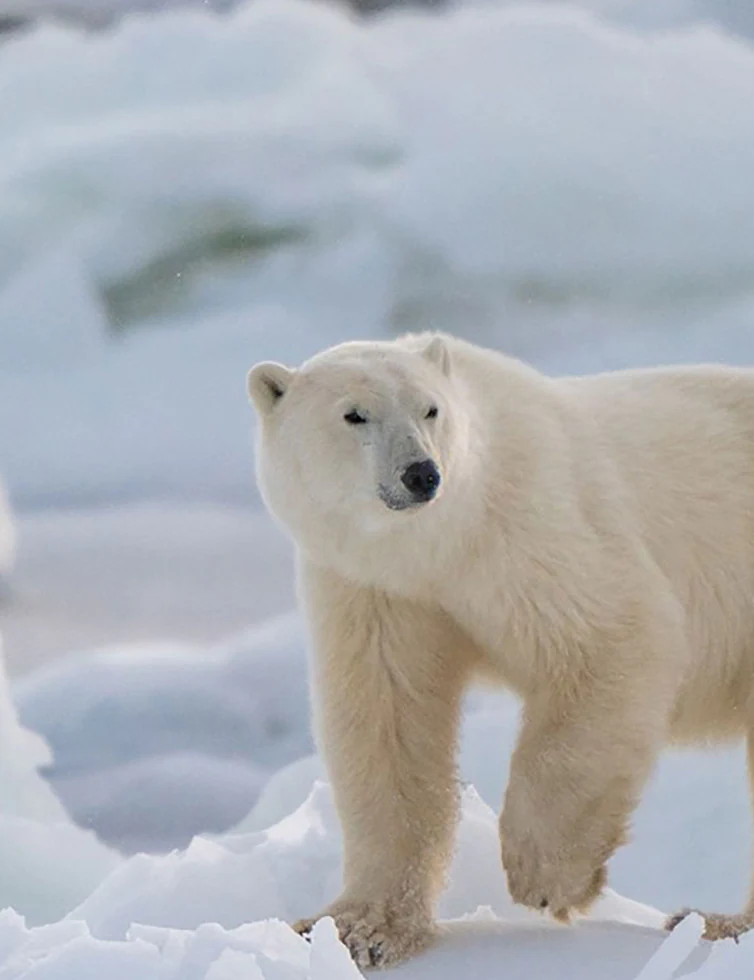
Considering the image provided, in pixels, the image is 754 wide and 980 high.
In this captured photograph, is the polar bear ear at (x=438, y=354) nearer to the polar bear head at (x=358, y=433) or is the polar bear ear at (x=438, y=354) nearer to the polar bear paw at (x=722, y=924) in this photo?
the polar bear head at (x=358, y=433)

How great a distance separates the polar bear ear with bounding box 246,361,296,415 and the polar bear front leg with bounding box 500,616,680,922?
2.48ft

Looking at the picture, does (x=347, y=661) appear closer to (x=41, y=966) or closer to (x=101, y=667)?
(x=41, y=966)

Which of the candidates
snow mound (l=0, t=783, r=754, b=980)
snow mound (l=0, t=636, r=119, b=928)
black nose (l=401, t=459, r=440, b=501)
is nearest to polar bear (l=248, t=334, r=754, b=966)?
black nose (l=401, t=459, r=440, b=501)

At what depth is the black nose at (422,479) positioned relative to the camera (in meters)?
2.95

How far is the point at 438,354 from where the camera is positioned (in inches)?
128

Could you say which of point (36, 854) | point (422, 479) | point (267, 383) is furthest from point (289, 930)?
point (36, 854)

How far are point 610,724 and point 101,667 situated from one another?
5.12 meters

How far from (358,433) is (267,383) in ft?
0.82

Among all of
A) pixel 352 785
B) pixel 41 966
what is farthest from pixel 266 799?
pixel 41 966

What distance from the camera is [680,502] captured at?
3.57 meters

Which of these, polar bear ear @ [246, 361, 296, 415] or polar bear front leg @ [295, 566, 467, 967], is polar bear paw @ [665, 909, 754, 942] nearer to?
polar bear front leg @ [295, 566, 467, 967]

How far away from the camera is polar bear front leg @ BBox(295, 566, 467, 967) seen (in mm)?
3375

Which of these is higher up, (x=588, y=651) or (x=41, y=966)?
(x=588, y=651)

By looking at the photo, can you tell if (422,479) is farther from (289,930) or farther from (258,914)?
(258,914)
